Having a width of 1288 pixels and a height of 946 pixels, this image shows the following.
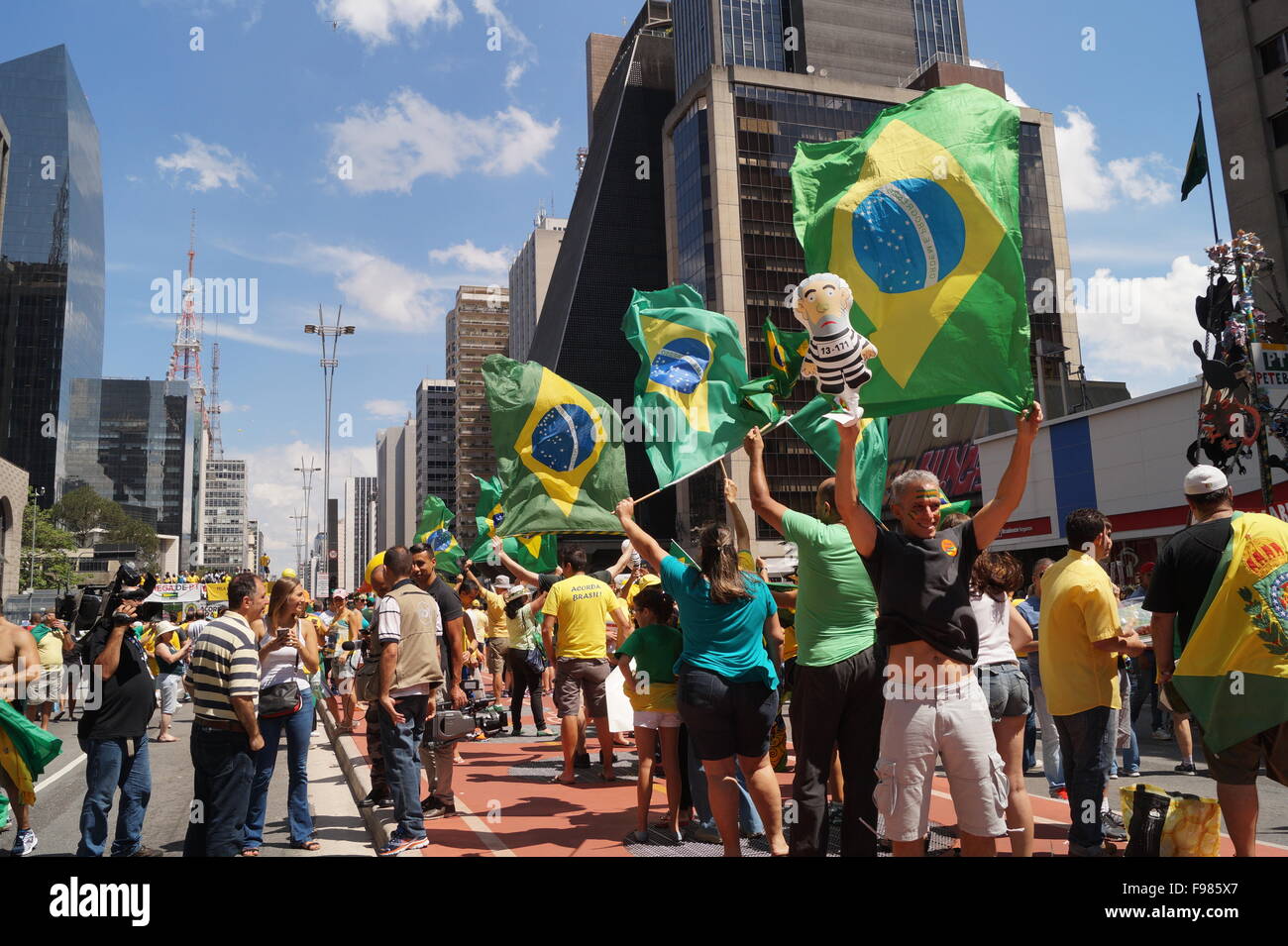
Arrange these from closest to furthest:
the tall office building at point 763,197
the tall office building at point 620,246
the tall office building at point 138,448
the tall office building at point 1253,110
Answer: the tall office building at point 1253,110 → the tall office building at point 763,197 → the tall office building at point 620,246 → the tall office building at point 138,448

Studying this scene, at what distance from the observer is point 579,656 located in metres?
8.27

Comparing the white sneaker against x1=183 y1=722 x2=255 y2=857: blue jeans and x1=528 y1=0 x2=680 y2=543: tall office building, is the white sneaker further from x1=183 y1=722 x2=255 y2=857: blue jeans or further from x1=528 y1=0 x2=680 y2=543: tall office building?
x1=528 y1=0 x2=680 y2=543: tall office building

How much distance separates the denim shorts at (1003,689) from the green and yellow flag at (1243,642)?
1.44 m

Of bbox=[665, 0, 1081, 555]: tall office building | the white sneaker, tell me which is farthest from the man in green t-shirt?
bbox=[665, 0, 1081, 555]: tall office building

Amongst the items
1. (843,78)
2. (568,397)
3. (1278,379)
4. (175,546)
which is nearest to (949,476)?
(1278,379)

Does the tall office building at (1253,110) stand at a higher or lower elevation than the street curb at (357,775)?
higher

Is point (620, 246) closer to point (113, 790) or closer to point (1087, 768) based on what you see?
point (113, 790)

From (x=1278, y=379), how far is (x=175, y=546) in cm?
15271

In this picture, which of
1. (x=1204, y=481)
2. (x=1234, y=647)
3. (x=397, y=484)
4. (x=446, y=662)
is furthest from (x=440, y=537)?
(x=397, y=484)

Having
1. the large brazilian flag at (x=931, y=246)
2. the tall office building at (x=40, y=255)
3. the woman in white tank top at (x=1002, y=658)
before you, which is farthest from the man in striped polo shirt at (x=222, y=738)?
the tall office building at (x=40, y=255)

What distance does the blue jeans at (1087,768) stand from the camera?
15.6 ft

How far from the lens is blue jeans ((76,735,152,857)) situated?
5.90m

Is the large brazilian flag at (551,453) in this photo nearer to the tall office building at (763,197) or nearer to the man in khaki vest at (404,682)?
the man in khaki vest at (404,682)

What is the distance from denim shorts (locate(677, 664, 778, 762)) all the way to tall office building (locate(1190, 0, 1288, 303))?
94.5 ft
